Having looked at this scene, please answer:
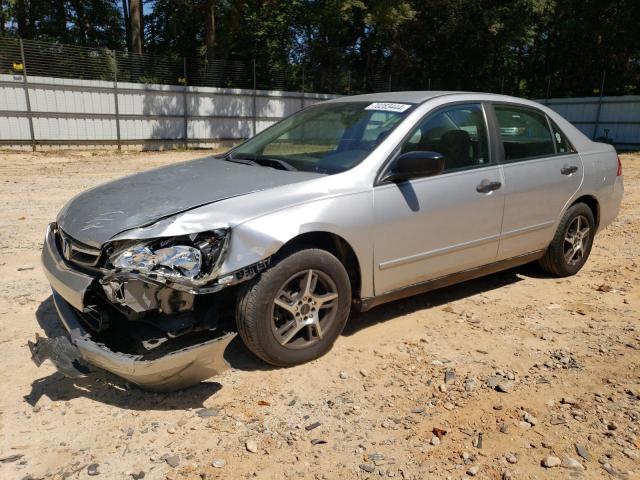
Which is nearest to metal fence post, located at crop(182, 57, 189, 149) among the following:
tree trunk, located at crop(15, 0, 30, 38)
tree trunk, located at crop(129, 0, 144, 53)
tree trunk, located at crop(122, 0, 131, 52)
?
tree trunk, located at crop(129, 0, 144, 53)

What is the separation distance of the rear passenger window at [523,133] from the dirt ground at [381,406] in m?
1.26

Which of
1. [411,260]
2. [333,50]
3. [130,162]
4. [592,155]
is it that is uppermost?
[333,50]

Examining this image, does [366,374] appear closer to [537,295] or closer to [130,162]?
[537,295]

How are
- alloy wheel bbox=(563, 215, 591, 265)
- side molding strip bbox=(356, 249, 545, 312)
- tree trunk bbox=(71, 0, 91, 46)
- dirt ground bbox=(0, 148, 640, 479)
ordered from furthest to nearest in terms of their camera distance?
1. tree trunk bbox=(71, 0, 91, 46)
2. alloy wheel bbox=(563, 215, 591, 265)
3. side molding strip bbox=(356, 249, 545, 312)
4. dirt ground bbox=(0, 148, 640, 479)

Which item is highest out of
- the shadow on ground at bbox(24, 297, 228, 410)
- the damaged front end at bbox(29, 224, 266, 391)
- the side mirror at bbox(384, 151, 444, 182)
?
the side mirror at bbox(384, 151, 444, 182)

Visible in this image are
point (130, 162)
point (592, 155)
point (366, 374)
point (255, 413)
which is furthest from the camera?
point (130, 162)

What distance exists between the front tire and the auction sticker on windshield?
129cm

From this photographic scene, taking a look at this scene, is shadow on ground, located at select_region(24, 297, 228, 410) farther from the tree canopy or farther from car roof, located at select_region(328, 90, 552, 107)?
the tree canopy

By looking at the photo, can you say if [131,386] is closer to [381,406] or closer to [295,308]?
[295,308]

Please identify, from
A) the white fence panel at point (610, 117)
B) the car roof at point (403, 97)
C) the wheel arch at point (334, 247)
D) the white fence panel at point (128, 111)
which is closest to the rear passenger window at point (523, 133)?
the car roof at point (403, 97)

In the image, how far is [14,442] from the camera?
2.72 m

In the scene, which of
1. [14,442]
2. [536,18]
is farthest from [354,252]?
[536,18]

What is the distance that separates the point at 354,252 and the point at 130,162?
12.9 m

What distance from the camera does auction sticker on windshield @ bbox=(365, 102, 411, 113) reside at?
405cm
